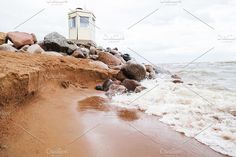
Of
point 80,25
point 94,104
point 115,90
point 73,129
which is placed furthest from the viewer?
point 80,25

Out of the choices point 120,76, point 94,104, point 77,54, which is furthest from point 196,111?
point 77,54

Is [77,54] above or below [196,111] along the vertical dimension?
above

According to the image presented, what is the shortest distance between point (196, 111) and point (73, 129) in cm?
252

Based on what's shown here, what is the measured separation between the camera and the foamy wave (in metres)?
3.92

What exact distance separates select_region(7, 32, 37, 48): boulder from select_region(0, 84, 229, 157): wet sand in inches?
240

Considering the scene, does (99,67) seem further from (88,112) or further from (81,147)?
(81,147)

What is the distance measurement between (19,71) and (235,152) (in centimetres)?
325

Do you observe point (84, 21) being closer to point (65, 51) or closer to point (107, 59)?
point (107, 59)

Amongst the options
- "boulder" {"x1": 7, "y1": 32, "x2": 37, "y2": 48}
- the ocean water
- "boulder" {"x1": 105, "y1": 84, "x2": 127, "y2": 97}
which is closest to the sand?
the ocean water

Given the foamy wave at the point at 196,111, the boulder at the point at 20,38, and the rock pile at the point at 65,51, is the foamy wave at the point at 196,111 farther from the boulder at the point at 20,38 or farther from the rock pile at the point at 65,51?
the boulder at the point at 20,38

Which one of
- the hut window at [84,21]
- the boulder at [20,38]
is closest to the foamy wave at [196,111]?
the boulder at [20,38]

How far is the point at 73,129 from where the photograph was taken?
384cm

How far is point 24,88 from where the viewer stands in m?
4.32

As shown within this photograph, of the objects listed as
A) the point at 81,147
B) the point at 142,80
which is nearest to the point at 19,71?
the point at 81,147
